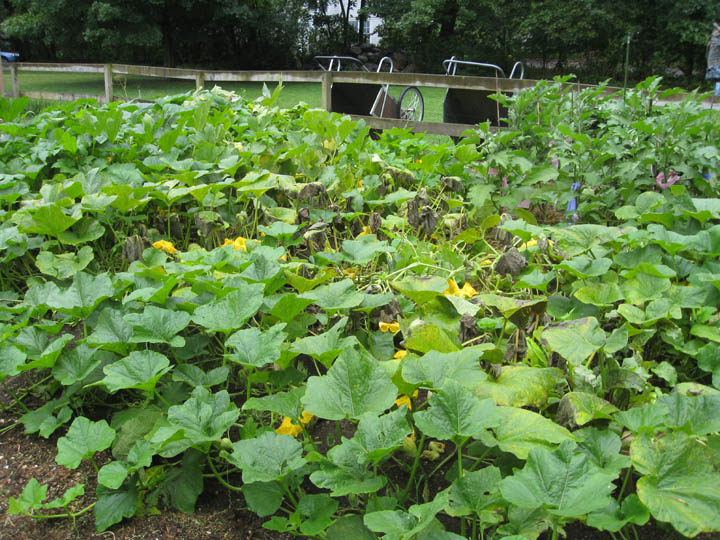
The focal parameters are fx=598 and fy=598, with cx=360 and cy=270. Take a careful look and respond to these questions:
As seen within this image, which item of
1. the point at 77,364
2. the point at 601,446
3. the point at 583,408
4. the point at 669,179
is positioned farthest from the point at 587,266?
the point at 77,364

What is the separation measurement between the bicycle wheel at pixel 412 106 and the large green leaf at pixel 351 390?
818 cm

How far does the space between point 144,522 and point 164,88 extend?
20.7 meters

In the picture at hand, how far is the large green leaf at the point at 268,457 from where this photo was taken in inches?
44.5

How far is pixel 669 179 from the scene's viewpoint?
2.76m

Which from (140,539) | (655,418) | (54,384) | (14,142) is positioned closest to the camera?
(655,418)

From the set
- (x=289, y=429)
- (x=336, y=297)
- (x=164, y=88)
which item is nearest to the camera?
(x=289, y=429)

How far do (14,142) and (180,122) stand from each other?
0.94 meters

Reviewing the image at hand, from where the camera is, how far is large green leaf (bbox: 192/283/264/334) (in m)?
1.46

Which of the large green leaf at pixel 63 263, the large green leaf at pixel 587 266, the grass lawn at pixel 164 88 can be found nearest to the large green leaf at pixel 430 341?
the large green leaf at pixel 587 266

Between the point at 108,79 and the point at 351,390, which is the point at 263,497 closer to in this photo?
the point at 351,390

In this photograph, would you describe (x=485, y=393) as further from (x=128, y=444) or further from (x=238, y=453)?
(x=128, y=444)

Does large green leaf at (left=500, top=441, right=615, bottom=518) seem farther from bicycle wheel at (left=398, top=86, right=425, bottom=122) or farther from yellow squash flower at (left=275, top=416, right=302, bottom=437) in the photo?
bicycle wheel at (left=398, top=86, right=425, bottom=122)

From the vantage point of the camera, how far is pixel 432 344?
1392 mm

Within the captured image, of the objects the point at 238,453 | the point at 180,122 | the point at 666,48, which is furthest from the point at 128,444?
the point at 666,48
